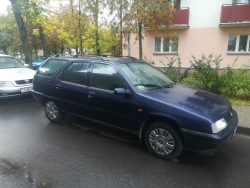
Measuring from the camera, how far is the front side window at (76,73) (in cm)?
409

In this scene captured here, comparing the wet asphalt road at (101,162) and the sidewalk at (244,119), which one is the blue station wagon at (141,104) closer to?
the wet asphalt road at (101,162)

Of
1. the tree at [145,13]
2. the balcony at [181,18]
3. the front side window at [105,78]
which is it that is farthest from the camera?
the balcony at [181,18]

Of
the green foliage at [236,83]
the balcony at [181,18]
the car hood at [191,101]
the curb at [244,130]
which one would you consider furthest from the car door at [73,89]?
the balcony at [181,18]

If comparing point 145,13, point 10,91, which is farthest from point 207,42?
point 10,91

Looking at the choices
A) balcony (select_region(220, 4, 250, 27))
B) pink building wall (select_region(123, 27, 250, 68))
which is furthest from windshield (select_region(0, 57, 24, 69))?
balcony (select_region(220, 4, 250, 27))

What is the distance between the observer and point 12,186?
2529 mm

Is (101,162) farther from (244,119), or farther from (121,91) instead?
(244,119)

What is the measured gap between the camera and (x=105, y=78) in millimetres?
3770

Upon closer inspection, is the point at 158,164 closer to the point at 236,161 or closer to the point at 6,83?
the point at 236,161

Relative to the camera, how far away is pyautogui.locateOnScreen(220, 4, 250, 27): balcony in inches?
448

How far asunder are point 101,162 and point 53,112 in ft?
7.46

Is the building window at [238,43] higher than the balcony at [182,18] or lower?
lower

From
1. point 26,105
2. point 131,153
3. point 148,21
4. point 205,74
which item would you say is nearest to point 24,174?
point 131,153

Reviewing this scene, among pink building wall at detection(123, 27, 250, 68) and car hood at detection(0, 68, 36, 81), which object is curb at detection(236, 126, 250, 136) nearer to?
car hood at detection(0, 68, 36, 81)
